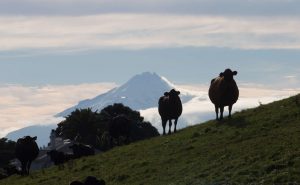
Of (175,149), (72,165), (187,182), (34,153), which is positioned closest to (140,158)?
(175,149)

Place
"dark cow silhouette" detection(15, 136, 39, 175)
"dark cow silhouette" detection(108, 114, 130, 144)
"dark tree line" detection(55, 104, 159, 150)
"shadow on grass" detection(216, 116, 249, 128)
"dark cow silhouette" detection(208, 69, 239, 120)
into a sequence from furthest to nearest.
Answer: "dark tree line" detection(55, 104, 159, 150) → "dark cow silhouette" detection(108, 114, 130, 144) → "dark cow silhouette" detection(15, 136, 39, 175) → "dark cow silhouette" detection(208, 69, 239, 120) → "shadow on grass" detection(216, 116, 249, 128)

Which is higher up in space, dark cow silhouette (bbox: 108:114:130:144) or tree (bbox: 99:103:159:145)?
tree (bbox: 99:103:159:145)

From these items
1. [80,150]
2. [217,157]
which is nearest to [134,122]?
[80,150]

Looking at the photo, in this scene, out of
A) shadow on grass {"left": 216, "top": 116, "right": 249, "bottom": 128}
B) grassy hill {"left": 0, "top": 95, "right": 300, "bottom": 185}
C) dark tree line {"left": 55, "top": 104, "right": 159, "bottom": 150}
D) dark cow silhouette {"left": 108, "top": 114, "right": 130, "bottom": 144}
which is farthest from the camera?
dark tree line {"left": 55, "top": 104, "right": 159, "bottom": 150}

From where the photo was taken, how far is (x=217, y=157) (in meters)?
27.5

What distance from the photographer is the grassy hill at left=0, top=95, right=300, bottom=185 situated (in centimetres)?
2375

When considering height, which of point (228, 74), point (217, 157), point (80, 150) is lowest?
point (217, 157)

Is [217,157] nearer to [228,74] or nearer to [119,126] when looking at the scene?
[228,74]

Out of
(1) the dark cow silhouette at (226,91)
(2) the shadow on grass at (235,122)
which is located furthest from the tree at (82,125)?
(2) the shadow on grass at (235,122)

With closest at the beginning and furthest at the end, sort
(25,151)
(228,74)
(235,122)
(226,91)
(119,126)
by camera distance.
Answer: (235,122), (228,74), (226,91), (25,151), (119,126)

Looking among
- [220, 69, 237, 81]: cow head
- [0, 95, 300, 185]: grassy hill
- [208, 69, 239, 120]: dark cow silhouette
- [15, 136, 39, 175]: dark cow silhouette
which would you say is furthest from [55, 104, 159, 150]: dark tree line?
[0, 95, 300, 185]: grassy hill

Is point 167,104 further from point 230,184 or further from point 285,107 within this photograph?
point 230,184

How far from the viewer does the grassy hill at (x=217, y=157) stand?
23750 mm

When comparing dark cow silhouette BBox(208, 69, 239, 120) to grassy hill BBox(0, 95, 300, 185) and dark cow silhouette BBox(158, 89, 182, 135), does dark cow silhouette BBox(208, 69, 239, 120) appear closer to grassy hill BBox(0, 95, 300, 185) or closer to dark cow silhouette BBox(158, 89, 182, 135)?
grassy hill BBox(0, 95, 300, 185)
